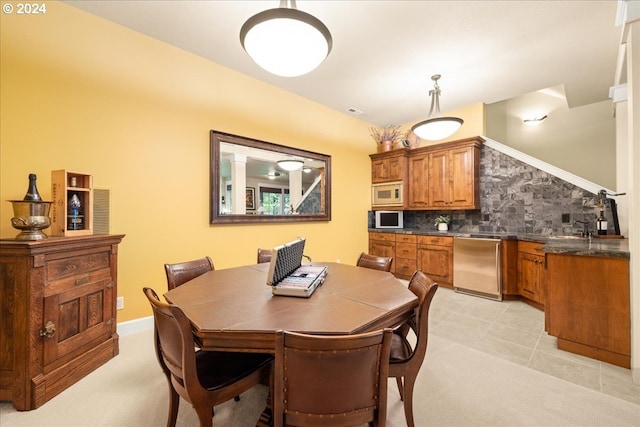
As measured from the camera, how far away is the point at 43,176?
213 centimetres

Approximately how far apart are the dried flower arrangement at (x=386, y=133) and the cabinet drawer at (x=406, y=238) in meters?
1.90

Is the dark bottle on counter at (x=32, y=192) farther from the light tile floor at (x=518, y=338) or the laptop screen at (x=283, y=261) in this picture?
the light tile floor at (x=518, y=338)

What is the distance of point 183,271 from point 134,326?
115cm

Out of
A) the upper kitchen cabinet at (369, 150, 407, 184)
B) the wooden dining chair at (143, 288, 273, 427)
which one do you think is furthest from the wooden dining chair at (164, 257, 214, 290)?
the upper kitchen cabinet at (369, 150, 407, 184)

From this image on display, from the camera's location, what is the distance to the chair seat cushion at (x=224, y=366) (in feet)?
3.87

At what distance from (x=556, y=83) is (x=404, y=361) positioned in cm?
424

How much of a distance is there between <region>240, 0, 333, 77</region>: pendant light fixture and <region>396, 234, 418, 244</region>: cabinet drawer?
3.52 metres

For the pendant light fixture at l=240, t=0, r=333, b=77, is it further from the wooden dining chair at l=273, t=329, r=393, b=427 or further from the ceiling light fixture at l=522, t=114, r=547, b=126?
the ceiling light fixture at l=522, t=114, r=547, b=126

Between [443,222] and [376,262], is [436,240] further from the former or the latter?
[376,262]

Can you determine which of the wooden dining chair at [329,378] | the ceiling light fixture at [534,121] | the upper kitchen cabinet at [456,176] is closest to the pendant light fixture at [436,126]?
the upper kitchen cabinet at [456,176]

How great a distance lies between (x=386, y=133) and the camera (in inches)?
204

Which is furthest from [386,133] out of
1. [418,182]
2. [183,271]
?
[183,271]

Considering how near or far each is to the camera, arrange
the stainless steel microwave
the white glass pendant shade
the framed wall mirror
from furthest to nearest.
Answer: the stainless steel microwave < the framed wall mirror < the white glass pendant shade

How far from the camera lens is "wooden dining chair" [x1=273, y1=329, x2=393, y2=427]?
2.93 feet
